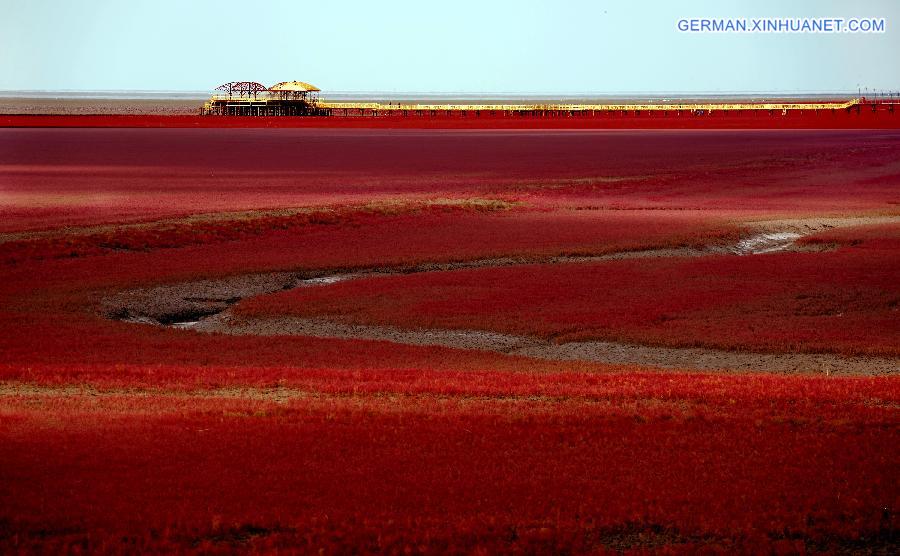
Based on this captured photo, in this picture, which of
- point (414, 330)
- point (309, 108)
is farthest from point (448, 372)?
point (309, 108)

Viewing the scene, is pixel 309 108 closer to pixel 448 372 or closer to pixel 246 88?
pixel 246 88

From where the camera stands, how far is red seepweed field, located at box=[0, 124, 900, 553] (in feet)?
34.6

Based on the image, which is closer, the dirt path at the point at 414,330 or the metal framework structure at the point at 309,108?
the dirt path at the point at 414,330

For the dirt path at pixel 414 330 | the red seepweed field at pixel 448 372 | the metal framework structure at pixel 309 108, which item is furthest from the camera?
the metal framework structure at pixel 309 108

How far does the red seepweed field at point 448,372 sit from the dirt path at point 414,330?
0.11 m

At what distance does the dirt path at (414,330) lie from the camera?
20781 millimetres

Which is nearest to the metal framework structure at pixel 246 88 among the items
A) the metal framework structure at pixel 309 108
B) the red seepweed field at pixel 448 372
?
the metal framework structure at pixel 309 108

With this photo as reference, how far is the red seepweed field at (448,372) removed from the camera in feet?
34.6

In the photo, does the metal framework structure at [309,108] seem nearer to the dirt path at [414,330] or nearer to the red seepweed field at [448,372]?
the red seepweed field at [448,372]

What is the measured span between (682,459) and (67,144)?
83766 millimetres

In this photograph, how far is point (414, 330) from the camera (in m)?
24.3

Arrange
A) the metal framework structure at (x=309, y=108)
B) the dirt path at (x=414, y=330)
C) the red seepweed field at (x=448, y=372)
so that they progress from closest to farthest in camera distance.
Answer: the red seepweed field at (x=448, y=372) < the dirt path at (x=414, y=330) < the metal framework structure at (x=309, y=108)

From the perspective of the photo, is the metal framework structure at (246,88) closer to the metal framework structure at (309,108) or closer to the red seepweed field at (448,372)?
the metal framework structure at (309,108)

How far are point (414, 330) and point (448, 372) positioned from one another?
6070 mm
